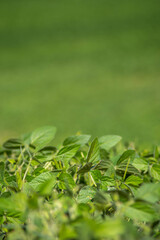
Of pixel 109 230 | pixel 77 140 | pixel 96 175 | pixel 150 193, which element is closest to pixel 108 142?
pixel 77 140

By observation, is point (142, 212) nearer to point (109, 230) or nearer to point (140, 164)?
point (109, 230)

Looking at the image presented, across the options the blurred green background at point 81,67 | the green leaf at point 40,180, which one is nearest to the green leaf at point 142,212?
the green leaf at point 40,180

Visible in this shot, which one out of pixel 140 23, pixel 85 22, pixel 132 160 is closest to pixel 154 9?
pixel 140 23

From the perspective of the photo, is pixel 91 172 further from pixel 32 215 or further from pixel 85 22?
pixel 85 22

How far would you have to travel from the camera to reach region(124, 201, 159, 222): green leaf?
672 millimetres

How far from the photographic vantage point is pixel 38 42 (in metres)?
11.4

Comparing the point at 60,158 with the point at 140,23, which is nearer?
the point at 60,158

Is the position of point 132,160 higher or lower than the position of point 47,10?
lower

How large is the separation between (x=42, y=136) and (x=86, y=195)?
314 mm

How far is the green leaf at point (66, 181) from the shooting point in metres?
0.86

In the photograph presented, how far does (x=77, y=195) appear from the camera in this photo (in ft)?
2.83

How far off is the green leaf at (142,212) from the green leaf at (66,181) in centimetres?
21

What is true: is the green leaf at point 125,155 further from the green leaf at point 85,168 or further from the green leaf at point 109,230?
the green leaf at point 109,230

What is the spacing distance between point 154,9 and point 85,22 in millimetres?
2444
